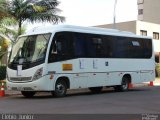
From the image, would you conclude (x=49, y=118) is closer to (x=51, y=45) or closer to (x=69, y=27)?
(x=51, y=45)

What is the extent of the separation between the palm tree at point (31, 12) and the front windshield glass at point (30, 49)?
11.4m

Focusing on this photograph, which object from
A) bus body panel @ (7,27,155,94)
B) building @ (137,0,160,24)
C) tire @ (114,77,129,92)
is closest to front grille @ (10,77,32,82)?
bus body panel @ (7,27,155,94)

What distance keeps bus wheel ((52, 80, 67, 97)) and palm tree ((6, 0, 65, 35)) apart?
40.6 ft

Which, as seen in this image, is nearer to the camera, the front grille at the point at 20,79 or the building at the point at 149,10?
the front grille at the point at 20,79

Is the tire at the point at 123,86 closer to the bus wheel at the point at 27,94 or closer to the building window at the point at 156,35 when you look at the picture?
the bus wheel at the point at 27,94

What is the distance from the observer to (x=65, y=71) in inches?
814

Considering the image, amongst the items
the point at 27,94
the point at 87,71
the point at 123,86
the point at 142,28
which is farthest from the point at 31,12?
the point at 142,28

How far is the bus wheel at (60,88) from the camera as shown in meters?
20.3

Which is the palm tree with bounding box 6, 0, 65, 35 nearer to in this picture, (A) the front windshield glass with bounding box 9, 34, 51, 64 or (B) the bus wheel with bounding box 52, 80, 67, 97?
(A) the front windshield glass with bounding box 9, 34, 51, 64

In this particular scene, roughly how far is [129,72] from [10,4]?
11281 millimetres

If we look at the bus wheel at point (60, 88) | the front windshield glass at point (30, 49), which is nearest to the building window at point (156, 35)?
the bus wheel at point (60, 88)

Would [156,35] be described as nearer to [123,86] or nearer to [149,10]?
[123,86]

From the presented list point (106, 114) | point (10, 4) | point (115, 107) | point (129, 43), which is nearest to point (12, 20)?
point (10, 4)

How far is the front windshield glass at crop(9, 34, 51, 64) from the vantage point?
19812 mm
